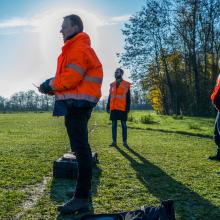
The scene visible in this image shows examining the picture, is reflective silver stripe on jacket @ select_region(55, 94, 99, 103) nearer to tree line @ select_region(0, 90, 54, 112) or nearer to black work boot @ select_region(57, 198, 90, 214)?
black work boot @ select_region(57, 198, 90, 214)

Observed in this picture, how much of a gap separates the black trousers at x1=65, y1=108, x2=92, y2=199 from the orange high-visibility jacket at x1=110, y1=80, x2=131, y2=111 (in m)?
6.90

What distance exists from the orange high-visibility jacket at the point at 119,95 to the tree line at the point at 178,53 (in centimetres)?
2955

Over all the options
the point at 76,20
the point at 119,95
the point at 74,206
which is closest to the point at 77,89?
the point at 76,20

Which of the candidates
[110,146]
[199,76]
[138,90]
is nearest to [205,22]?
[199,76]

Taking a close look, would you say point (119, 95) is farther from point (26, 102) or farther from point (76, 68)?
point (26, 102)

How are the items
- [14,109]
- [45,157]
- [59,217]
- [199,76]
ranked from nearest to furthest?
[59,217] < [45,157] < [199,76] < [14,109]

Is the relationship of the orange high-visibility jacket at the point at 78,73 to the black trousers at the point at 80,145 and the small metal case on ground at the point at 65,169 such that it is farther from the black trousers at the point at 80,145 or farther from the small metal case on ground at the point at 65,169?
the small metal case on ground at the point at 65,169

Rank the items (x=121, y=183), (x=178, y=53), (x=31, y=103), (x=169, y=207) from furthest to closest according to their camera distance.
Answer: (x=31, y=103) → (x=178, y=53) → (x=121, y=183) → (x=169, y=207)

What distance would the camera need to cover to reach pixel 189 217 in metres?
4.69

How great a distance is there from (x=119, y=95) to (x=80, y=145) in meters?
7.07

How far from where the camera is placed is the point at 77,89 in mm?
4777

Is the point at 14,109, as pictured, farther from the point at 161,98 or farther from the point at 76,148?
the point at 76,148

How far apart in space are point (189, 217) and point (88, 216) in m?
1.45

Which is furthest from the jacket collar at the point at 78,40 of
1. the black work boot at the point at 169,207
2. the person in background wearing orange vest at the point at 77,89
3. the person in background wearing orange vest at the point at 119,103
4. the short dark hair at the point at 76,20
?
the person in background wearing orange vest at the point at 119,103
